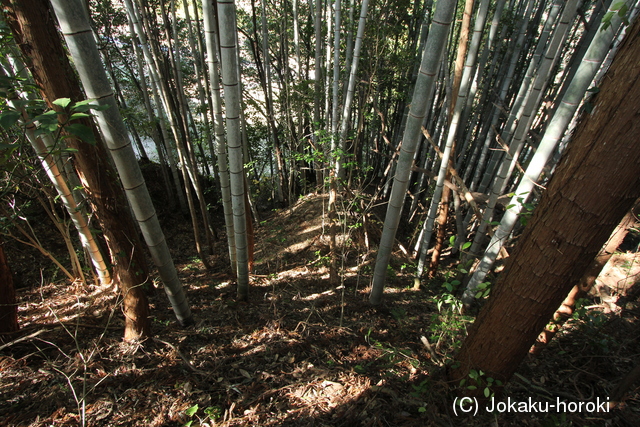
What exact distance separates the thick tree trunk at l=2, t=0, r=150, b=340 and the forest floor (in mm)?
204

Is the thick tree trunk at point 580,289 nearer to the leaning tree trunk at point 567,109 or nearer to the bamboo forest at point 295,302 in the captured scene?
the bamboo forest at point 295,302

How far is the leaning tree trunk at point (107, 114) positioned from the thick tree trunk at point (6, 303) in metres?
0.84

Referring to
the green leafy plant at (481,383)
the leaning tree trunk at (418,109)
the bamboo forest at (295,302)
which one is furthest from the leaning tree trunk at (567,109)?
the leaning tree trunk at (418,109)

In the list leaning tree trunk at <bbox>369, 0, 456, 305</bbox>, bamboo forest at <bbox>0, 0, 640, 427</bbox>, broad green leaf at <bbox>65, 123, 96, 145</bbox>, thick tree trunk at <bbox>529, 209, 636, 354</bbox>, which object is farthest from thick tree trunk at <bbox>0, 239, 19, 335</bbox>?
thick tree trunk at <bbox>529, 209, 636, 354</bbox>

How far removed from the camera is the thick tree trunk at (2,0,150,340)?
139 cm

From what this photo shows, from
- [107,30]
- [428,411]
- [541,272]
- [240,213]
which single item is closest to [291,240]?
[240,213]

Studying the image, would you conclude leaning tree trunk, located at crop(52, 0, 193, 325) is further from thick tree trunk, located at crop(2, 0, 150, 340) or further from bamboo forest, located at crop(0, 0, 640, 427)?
thick tree trunk, located at crop(2, 0, 150, 340)

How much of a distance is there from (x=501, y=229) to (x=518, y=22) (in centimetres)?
393

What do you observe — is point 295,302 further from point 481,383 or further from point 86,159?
point 86,159

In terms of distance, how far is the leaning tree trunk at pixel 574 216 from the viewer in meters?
0.88

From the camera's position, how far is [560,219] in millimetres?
1030

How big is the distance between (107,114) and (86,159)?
1.75 feet

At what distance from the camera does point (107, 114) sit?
1.22m

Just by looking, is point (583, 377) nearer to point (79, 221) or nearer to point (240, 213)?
point (240, 213)
